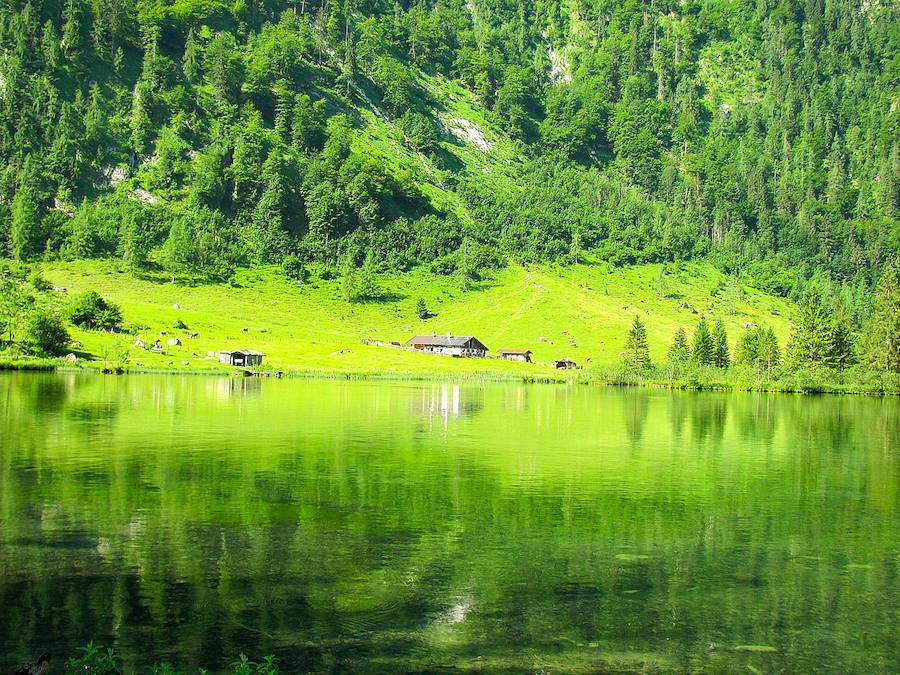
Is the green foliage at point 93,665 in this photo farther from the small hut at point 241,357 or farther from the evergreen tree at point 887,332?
the evergreen tree at point 887,332

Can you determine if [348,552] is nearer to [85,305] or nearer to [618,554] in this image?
[618,554]

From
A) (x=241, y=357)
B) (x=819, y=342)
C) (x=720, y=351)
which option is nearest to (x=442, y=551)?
(x=241, y=357)

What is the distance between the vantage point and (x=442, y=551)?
2538 cm

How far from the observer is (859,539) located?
2902 centimetres

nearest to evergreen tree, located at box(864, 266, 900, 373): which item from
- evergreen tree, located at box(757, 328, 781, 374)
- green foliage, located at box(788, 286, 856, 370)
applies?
green foliage, located at box(788, 286, 856, 370)

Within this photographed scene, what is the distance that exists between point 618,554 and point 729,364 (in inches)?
6338

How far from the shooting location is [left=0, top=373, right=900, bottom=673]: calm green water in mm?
17844

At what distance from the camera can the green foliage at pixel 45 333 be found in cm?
12300

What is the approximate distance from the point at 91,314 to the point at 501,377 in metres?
84.2

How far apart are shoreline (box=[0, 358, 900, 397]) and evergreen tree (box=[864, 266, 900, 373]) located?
9296 mm

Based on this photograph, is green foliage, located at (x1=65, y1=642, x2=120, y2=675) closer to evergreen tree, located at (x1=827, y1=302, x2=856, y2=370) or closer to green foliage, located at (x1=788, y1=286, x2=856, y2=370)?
green foliage, located at (x1=788, y1=286, x2=856, y2=370)

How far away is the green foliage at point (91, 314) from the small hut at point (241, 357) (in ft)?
78.7

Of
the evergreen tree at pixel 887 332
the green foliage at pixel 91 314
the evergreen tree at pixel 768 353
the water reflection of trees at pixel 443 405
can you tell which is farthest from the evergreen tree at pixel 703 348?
the green foliage at pixel 91 314

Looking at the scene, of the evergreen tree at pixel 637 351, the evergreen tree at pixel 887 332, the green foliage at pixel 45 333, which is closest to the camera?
the green foliage at pixel 45 333
